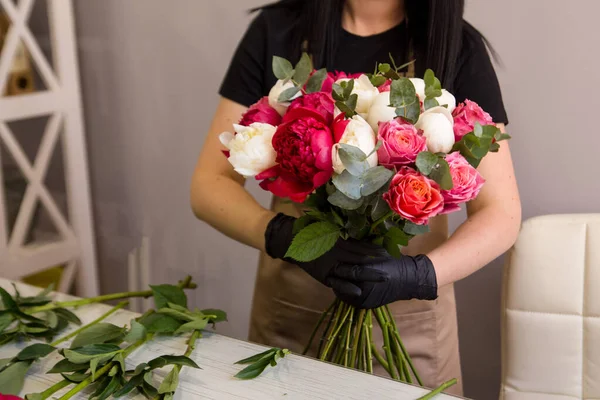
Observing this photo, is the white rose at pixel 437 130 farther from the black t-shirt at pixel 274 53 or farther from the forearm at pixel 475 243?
the black t-shirt at pixel 274 53

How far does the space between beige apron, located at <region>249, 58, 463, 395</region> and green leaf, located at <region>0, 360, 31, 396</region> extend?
0.50 meters

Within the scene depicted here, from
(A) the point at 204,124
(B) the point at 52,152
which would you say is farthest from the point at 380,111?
(B) the point at 52,152

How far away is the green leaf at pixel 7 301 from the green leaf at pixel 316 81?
1.70 feet

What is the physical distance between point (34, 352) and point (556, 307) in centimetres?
84

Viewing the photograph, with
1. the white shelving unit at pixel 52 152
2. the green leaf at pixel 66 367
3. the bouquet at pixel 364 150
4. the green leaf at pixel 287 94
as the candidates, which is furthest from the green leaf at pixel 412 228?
the white shelving unit at pixel 52 152

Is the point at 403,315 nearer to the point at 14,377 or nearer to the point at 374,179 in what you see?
the point at 374,179

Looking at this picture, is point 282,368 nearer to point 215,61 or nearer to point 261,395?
point 261,395

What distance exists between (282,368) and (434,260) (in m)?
0.31

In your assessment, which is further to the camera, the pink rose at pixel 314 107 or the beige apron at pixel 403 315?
the beige apron at pixel 403 315

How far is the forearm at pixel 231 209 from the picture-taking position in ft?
3.47

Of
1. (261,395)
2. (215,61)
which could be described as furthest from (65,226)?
(261,395)

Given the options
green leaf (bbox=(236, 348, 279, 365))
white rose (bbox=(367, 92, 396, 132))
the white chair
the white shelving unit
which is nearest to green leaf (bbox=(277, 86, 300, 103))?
white rose (bbox=(367, 92, 396, 132))

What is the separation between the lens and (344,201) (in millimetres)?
673

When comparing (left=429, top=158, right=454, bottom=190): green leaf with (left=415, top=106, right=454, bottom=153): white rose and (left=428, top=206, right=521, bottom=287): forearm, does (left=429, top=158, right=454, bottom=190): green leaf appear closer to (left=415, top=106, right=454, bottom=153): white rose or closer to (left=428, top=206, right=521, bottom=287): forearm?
(left=415, top=106, right=454, bottom=153): white rose
